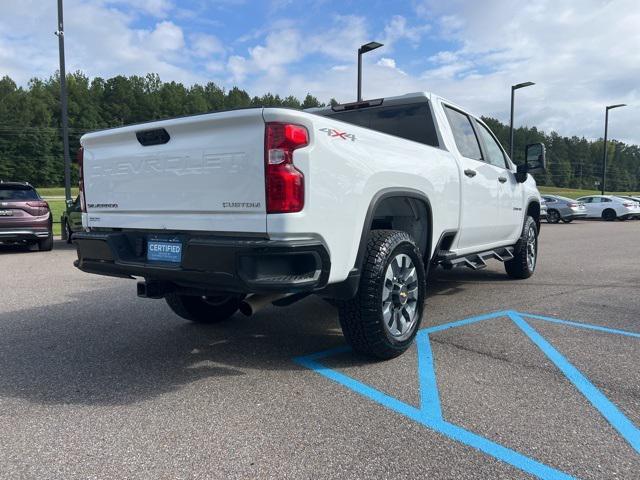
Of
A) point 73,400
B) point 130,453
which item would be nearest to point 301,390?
point 130,453

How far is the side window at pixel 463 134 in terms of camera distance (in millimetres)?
5066

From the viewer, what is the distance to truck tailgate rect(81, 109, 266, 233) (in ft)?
9.55

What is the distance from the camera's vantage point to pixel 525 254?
22.5 ft

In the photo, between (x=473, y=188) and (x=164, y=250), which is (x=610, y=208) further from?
(x=164, y=250)

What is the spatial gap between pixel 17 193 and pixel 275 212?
1005cm

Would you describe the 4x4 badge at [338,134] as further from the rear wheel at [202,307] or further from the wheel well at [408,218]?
the rear wheel at [202,307]

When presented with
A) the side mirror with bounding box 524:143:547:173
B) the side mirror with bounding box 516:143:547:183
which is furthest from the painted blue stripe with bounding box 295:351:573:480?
the side mirror with bounding box 524:143:547:173

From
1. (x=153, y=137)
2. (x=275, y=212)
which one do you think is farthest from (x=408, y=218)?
(x=153, y=137)

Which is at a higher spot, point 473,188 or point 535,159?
point 535,159

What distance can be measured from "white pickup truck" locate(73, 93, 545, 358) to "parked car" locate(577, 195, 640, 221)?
86.1ft

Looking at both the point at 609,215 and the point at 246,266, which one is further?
the point at 609,215

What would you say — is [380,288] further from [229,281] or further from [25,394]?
[25,394]

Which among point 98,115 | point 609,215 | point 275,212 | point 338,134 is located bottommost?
point 609,215

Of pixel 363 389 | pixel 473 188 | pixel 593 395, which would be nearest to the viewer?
pixel 593 395
